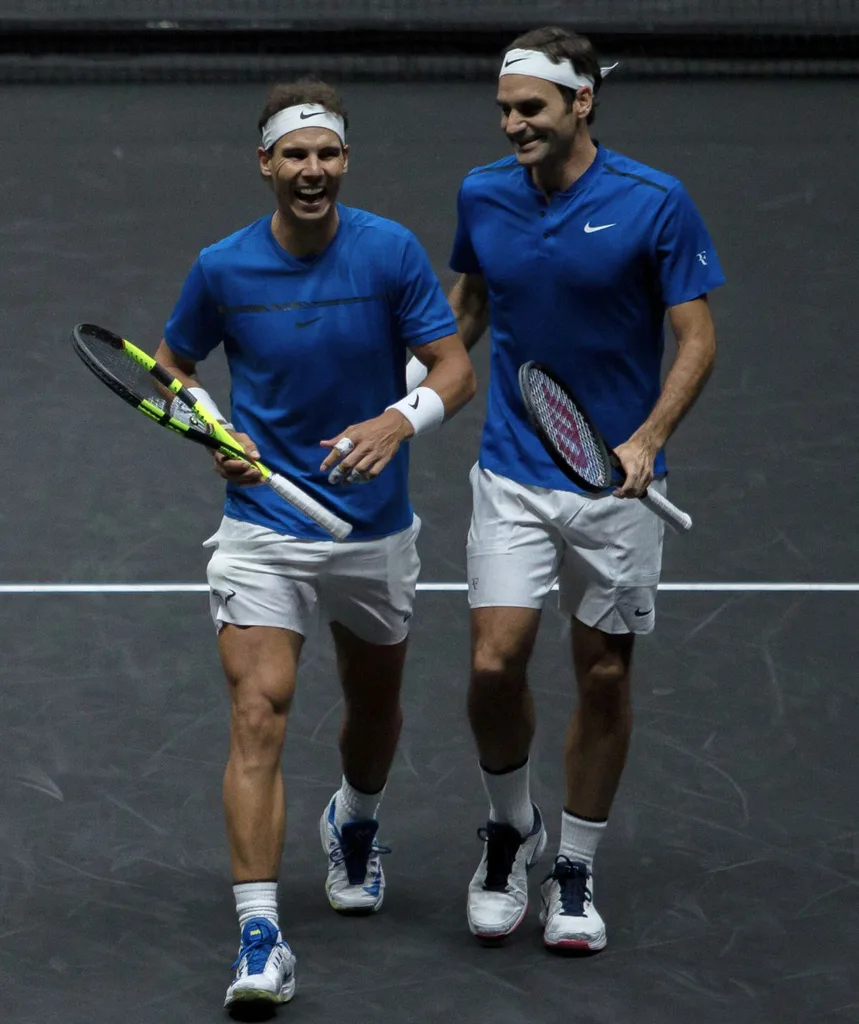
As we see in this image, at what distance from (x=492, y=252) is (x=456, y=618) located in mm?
2160

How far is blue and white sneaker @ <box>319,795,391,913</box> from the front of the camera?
17.3 feet

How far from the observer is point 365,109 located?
13.1 m

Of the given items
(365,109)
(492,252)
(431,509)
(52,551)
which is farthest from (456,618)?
(365,109)

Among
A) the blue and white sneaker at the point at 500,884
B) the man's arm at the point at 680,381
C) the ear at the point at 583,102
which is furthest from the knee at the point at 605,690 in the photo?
the ear at the point at 583,102

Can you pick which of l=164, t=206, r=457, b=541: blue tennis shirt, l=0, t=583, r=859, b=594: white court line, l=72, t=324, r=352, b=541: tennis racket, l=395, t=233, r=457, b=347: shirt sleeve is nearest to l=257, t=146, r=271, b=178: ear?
l=164, t=206, r=457, b=541: blue tennis shirt

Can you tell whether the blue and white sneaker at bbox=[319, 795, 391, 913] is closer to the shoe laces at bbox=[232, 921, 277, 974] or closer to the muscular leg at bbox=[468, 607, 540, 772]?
the muscular leg at bbox=[468, 607, 540, 772]

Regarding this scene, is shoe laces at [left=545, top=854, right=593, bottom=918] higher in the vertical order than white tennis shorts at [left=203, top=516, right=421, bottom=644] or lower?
lower

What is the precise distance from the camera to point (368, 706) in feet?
17.4

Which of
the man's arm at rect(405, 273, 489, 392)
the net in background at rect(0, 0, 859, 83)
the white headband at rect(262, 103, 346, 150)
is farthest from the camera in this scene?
the net in background at rect(0, 0, 859, 83)

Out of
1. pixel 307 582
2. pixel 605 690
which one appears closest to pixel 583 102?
pixel 307 582

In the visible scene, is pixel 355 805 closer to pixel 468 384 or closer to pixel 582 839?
pixel 582 839

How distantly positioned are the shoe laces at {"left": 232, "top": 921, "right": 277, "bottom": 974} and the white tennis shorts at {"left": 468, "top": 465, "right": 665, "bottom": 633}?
102 cm

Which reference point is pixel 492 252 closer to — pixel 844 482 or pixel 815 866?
pixel 815 866

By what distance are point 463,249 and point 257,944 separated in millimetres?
1943
